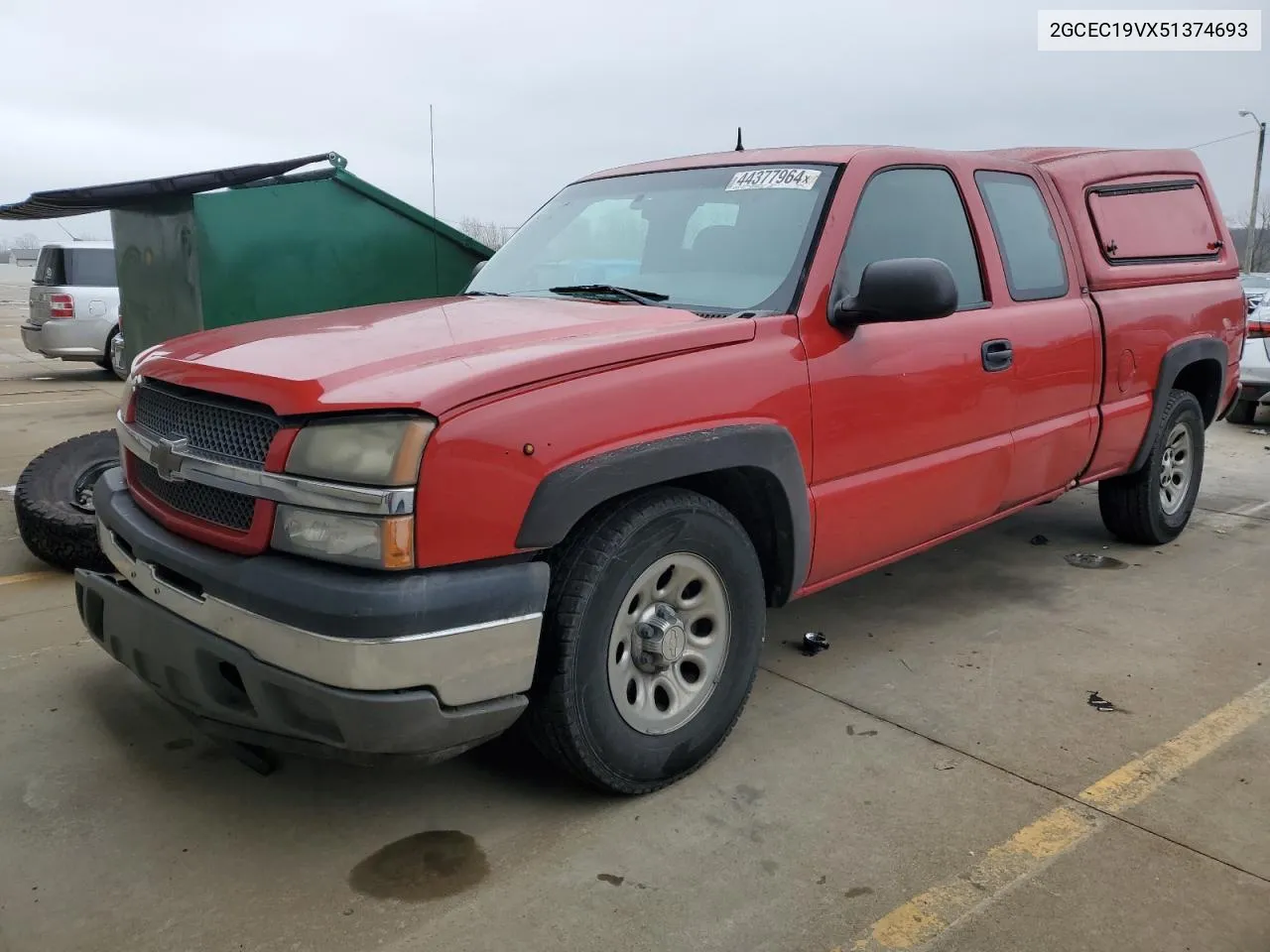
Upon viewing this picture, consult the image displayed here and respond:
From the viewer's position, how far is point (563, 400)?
8.23 ft

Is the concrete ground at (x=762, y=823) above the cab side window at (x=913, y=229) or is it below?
below

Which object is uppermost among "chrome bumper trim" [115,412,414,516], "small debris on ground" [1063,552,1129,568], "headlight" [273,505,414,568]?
"chrome bumper trim" [115,412,414,516]

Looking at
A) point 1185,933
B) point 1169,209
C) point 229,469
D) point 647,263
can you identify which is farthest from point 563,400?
point 1169,209

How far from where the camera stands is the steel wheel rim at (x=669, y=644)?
2.79m

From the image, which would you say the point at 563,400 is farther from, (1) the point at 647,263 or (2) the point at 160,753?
(2) the point at 160,753

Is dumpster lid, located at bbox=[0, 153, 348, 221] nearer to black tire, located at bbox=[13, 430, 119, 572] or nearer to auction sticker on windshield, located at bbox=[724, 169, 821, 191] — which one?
black tire, located at bbox=[13, 430, 119, 572]

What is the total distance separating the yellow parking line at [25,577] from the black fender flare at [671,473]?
136 inches

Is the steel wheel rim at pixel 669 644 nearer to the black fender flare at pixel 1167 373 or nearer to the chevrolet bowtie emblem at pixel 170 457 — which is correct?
the chevrolet bowtie emblem at pixel 170 457

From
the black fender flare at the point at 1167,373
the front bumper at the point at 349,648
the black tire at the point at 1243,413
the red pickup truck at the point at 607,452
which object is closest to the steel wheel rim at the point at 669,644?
the red pickup truck at the point at 607,452

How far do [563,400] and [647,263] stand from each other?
4.02ft

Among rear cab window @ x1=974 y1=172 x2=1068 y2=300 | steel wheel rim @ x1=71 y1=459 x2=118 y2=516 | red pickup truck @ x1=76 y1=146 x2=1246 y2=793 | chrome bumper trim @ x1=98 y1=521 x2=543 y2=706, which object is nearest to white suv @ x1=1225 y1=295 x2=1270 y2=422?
red pickup truck @ x1=76 y1=146 x2=1246 y2=793

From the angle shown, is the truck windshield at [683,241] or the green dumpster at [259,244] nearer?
the truck windshield at [683,241]

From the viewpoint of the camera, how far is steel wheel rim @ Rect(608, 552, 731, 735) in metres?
2.79

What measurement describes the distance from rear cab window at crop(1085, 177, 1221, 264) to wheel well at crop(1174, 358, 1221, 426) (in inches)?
21.9
